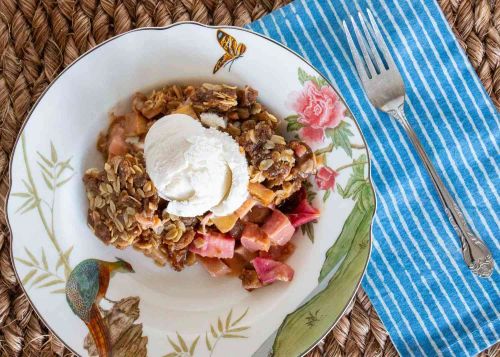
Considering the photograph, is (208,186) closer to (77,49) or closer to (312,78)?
(312,78)

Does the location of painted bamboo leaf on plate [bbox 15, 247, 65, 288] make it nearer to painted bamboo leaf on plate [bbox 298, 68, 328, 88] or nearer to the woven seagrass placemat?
the woven seagrass placemat

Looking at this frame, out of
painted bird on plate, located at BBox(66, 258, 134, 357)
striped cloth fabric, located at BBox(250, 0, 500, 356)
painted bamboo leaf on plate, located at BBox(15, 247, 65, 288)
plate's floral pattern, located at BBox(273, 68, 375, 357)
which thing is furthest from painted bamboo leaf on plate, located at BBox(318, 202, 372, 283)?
Answer: painted bamboo leaf on plate, located at BBox(15, 247, 65, 288)

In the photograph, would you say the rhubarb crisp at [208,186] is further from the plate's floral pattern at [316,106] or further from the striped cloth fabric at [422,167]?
the striped cloth fabric at [422,167]

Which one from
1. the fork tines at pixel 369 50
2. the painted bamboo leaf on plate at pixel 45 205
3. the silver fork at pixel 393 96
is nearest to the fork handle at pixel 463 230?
the silver fork at pixel 393 96

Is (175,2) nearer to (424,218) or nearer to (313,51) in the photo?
(313,51)

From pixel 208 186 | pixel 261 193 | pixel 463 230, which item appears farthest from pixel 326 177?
pixel 463 230
